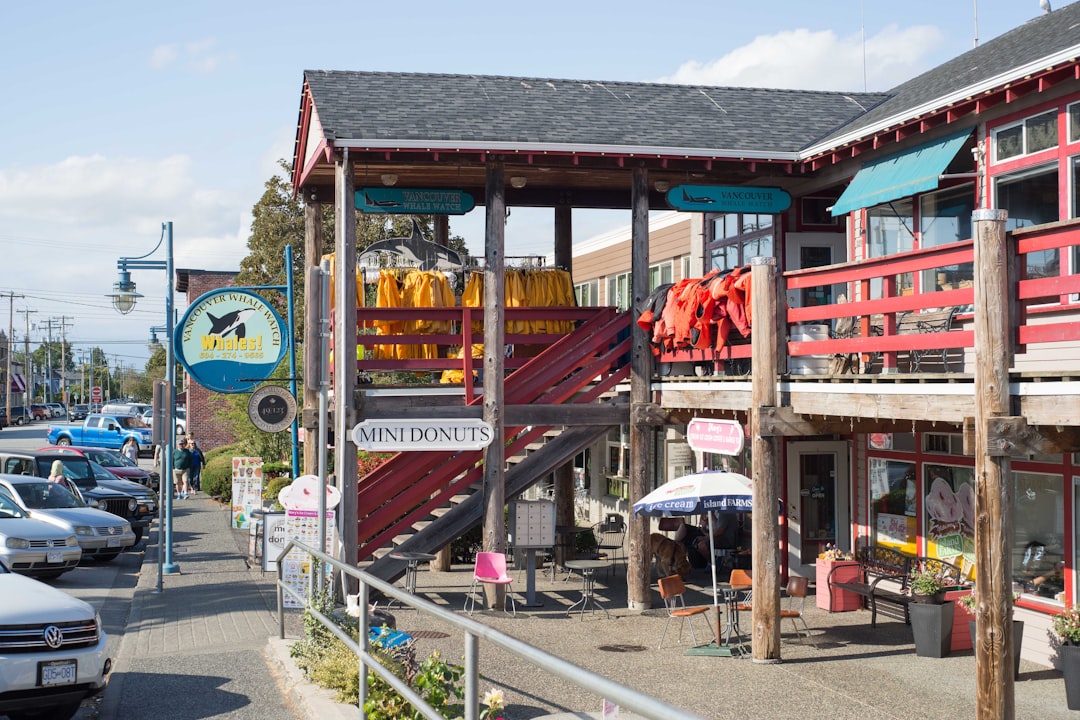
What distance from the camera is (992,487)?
8.73 m

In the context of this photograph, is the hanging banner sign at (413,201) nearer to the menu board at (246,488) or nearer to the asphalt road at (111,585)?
the asphalt road at (111,585)

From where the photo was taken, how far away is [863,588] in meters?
15.0

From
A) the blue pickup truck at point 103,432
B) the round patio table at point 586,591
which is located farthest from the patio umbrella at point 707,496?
the blue pickup truck at point 103,432

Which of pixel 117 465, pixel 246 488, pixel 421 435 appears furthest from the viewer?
pixel 117 465

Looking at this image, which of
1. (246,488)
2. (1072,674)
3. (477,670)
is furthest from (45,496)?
(477,670)

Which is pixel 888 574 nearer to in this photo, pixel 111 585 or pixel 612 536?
pixel 612 536

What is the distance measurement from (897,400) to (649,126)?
22.7 feet

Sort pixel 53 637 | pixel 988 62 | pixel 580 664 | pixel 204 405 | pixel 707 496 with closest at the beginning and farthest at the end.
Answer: pixel 53 637, pixel 580 664, pixel 707 496, pixel 988 62, pixel 204 405

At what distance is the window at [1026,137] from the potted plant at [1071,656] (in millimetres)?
4914

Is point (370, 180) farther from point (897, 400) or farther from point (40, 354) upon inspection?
point (40, 354)

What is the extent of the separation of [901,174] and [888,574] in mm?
5146

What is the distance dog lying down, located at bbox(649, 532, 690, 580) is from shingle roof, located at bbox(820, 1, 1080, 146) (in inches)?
262

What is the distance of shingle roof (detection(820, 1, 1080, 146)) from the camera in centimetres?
1261

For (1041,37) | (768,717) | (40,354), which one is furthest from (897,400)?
(40,354)
